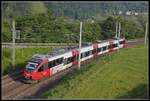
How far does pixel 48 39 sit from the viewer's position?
56.8 metres

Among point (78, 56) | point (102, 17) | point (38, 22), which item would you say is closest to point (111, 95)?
point (78, 56)

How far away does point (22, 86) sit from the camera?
101 feet

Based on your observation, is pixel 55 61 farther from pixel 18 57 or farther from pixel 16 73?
pixel 18 57

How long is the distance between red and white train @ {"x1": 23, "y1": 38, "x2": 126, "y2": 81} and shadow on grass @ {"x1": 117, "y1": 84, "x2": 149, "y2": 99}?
949cm

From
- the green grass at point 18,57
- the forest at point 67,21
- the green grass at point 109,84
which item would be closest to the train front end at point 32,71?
the green grass at point 109,84

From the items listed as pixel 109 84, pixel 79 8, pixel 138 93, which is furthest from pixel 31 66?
pixel 79 8

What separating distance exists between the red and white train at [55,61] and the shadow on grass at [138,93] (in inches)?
374

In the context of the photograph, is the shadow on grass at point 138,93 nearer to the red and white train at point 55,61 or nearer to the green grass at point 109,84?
the green grass at point 109,84

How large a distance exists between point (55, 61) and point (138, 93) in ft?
40.7

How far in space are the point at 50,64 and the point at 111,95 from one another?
1070 centimetres

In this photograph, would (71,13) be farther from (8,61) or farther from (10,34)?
(8,61)

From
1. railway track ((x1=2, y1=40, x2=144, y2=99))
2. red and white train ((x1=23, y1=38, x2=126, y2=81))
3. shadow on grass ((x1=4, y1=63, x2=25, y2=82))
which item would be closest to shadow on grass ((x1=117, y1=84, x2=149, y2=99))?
railway track ((x1=2, y1=40, x2=144, y2=99))

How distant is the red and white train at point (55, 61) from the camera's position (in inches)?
1233

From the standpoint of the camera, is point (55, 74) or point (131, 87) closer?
point (131, 87)
